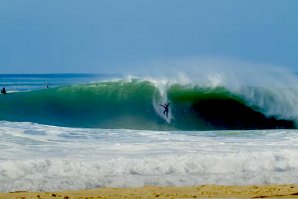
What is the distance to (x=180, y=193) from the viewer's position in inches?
271

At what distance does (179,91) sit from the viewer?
832 inches

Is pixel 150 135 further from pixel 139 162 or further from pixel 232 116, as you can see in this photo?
pixel 232 116

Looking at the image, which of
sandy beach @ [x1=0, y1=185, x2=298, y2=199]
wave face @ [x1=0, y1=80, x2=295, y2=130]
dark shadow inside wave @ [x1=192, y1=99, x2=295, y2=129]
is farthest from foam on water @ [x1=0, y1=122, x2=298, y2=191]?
dark shadow inside wave @ [x1=192, y1=99, x2=295, y2=129]

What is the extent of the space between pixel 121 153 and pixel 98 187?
6.90 feet

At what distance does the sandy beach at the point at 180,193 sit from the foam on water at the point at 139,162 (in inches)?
13.6

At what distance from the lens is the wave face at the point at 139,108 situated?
18.3 m

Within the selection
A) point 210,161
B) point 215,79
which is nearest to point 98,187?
point 210,161

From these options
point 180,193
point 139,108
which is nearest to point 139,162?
point 180,193

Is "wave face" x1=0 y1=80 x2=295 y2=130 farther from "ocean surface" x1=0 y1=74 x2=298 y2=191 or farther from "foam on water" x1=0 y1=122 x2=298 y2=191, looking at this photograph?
"foam on water" x1=0 y1=122 x2=298 y2=191

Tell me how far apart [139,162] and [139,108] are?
442 inches

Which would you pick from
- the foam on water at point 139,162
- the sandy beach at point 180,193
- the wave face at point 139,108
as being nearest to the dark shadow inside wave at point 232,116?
Result: the wave face at point 139,108

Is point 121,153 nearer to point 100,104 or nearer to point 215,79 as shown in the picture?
point 100,104

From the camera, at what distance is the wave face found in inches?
720

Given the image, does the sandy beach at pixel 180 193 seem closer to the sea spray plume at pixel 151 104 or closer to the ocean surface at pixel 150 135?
the ocean surface at pixel 150 135
